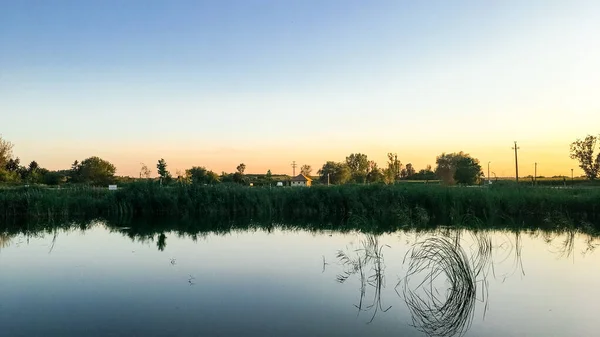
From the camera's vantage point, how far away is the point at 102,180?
216 ft

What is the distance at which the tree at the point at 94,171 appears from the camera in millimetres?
67000

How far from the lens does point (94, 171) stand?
221 feet

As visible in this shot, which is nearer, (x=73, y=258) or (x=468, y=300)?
(x=468, y=300)

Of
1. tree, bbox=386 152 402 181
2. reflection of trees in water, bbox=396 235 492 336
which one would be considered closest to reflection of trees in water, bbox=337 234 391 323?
reflection of trees in water, bbox=396 235 492 336

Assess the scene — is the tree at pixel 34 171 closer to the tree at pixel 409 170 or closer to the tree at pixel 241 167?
the tree at pixel 241 167

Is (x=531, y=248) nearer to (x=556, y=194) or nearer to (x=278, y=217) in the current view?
(x=556, y=194)

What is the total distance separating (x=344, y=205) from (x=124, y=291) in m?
18.3

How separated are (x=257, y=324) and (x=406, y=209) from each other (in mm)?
17764

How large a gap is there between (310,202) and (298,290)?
18.0m

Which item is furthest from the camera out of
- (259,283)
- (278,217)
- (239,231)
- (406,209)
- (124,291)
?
(278,217)

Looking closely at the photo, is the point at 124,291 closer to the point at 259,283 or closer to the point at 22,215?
the point at 259,283

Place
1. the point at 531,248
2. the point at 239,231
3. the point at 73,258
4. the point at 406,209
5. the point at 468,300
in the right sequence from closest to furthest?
the point at 468,300, the point at 73,258, the point at 531,248, the point at 239,231, the point at 406,209

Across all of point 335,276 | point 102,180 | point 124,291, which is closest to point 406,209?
point 335,276

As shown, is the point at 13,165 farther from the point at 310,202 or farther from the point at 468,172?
the point at 468,172
